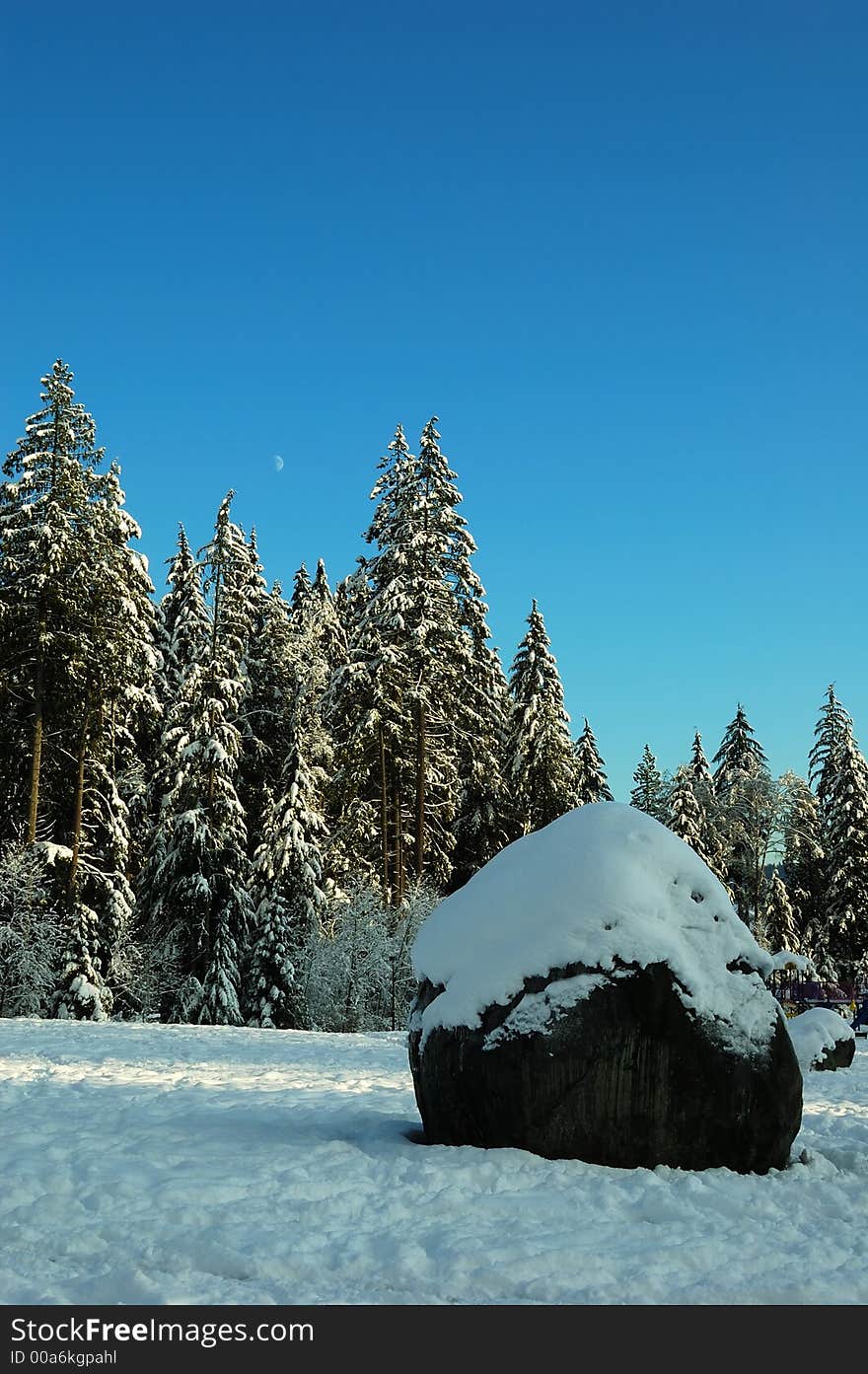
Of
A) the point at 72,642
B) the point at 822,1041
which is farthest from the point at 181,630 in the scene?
the point at 822,1041

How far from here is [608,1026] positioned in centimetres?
624

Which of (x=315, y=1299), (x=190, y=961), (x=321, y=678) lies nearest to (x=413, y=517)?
(x=321, y=678)

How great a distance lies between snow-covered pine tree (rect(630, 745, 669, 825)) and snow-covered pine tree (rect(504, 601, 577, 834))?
51.5 feet

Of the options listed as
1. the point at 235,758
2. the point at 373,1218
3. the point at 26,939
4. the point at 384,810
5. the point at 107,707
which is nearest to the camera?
the point at 373,1218

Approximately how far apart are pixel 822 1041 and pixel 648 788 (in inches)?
1694

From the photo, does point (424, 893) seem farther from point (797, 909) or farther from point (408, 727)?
point (797, 909)

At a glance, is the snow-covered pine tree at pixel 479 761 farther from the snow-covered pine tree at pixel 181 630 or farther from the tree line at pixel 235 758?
the snow-covered pine tree at pixel 181 630

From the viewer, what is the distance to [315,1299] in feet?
13.8

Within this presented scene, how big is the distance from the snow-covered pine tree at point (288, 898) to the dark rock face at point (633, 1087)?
1850cm

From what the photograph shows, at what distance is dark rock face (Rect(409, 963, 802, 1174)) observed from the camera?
6.22 m

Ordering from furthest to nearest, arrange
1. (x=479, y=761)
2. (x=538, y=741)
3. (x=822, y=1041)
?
1. (x=538, y=741)
2. (x=479, y=761)
3. (x=822, y=1041)

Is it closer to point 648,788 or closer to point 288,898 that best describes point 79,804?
point 288,898

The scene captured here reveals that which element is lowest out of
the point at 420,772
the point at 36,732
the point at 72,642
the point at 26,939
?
the point at 26,939

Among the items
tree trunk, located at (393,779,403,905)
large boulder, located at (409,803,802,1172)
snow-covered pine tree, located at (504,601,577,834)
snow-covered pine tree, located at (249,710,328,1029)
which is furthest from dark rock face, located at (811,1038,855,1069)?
snow-covered pine tree, located at (504,601,577,834)
